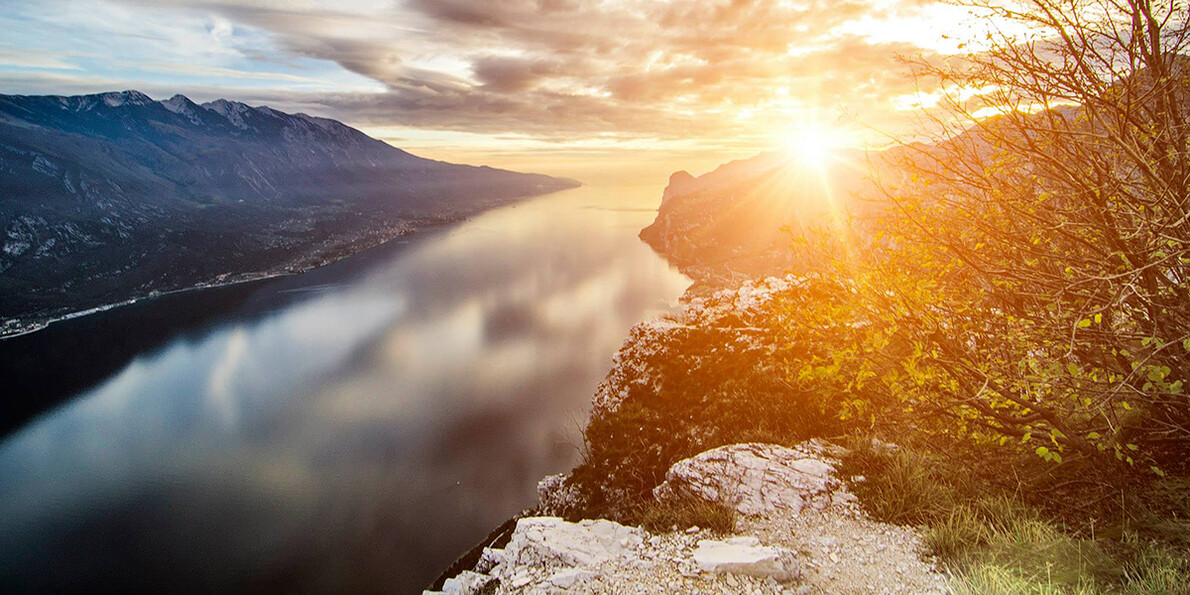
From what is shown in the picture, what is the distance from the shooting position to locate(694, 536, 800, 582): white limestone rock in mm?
6488

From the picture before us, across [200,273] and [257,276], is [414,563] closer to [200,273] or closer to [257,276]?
[257,276]

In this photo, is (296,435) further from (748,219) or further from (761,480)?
(748,219)

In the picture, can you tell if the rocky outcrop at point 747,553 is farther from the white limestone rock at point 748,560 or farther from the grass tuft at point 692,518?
the grass tuft at point 692,518

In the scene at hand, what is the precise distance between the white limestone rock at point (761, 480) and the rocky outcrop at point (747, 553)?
0.03m

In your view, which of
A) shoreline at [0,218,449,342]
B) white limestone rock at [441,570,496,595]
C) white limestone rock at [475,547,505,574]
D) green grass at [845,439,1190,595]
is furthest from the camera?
shoreline at [0,218,449,342]

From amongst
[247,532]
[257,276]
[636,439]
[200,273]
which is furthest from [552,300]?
[200,273]

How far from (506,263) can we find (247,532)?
97147 mm

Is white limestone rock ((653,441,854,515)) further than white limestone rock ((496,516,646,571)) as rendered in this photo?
Yes

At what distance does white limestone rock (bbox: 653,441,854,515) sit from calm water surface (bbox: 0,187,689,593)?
2544cm

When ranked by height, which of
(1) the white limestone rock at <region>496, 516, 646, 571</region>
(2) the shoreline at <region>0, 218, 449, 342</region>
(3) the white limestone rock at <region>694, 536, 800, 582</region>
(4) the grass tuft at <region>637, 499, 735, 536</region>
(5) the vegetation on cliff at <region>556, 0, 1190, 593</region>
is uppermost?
(5) the vegetation on cliff at <region>556, 0, 1190, 593</region>

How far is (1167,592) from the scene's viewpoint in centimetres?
486

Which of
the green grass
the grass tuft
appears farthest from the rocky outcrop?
the green grass

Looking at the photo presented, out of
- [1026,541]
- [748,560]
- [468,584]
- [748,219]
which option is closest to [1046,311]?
[1026,541]

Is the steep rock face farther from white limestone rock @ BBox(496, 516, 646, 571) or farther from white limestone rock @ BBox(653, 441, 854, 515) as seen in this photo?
white limestone rock @ BBox(496, 516, 646, 571)
